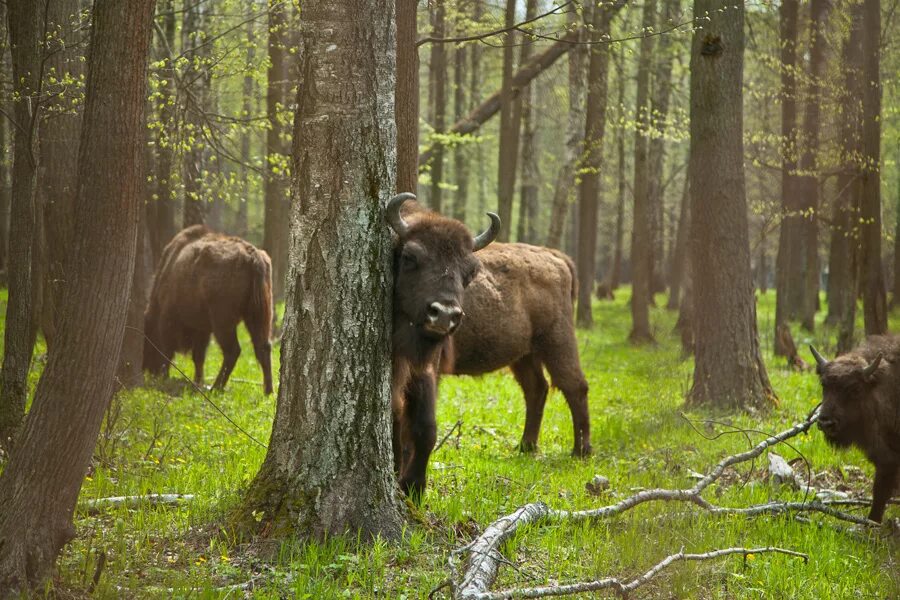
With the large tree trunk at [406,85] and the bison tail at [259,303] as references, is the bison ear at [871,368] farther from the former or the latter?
the bison tail at [259,303]

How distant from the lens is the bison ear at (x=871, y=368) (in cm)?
704

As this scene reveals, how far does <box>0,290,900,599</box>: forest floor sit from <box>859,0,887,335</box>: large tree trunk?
90.3 inches

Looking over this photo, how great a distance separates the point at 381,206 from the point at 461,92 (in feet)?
76.1

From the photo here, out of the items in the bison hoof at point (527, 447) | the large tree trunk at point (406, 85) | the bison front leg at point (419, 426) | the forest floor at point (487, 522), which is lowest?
the bison hoof at point (527, 447)

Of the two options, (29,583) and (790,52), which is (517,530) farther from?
(790,52)

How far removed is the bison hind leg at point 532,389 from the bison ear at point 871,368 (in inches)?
135

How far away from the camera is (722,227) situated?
36.9 ft

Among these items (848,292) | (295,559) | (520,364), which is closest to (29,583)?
(295,559)

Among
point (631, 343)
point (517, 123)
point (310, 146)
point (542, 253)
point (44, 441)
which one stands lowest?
point (631, 343)

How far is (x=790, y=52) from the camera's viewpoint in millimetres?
17547

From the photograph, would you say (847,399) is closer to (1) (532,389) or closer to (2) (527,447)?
(2) (527,447)

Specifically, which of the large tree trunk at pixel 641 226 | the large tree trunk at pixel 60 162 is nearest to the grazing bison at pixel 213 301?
the large tree trunk at pixel 60 162

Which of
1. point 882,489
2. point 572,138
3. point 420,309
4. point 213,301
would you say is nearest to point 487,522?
point 420,309

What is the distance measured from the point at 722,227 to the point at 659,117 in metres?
12.7
